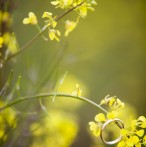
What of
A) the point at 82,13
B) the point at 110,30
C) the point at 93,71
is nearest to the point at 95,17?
the point at 110,30

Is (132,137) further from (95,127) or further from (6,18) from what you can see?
(6,18)

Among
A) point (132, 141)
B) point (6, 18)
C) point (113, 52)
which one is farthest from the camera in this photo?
point (113, 52)

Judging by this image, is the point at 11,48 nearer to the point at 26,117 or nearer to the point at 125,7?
the point at 26,117

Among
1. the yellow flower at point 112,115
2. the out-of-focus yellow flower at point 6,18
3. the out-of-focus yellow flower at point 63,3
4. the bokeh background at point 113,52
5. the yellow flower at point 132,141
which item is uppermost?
the bokeh background at point 113,52

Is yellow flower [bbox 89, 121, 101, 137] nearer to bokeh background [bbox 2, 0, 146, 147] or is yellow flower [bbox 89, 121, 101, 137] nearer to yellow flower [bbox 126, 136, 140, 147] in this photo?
yellow flower [bbox 126, 136, 140, 147]

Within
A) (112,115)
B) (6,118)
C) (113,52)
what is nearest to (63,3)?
(112,115)

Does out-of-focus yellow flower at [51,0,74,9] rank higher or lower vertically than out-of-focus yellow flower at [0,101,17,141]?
lower

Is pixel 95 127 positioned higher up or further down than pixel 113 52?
further down

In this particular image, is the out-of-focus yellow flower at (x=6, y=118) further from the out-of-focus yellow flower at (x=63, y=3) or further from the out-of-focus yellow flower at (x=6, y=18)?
the out-of-focus yellow flower at (x=63, y=3)

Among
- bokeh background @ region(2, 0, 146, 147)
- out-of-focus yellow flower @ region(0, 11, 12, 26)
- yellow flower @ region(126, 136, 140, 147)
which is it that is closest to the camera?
yellow flower @ region(126, 136, 140, 147)


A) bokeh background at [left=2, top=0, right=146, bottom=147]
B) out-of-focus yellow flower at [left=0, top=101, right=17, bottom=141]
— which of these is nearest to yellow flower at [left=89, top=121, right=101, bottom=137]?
out-of-focus yellow flower at [left=0, top=101, right=17, bottom=141]

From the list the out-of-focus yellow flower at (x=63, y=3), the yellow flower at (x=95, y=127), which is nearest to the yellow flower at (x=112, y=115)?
the yellow flower at (x=95, y=127)
